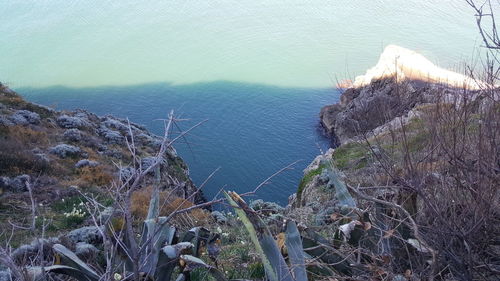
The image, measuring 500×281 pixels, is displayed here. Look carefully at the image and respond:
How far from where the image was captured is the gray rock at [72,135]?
20000mm

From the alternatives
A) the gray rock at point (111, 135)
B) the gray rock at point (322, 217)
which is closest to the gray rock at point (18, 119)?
the gray rock at point (111, 135)

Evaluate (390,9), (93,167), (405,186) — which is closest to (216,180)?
(93,167)

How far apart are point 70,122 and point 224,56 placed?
20.9 meters

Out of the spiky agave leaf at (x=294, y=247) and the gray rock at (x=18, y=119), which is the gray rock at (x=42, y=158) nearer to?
the gray rock at (x=18, y=119)

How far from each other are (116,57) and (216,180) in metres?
18.4

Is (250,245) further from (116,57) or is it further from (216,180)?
(116,57)

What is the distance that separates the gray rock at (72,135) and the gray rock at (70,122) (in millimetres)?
1660

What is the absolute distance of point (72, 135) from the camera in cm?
2008

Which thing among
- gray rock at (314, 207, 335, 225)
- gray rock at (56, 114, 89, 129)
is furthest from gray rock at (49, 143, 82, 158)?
gray rock at (314, 207, 335, 225)

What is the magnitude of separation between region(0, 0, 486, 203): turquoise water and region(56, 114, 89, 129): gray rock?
23.2 feet

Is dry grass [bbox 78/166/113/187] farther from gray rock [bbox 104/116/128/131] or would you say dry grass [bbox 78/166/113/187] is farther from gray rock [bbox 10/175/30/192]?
gray rock [bbox 104/116/128/131]

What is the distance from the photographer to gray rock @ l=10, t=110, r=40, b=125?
19.9 metres

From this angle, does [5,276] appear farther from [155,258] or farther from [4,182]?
[4,182]

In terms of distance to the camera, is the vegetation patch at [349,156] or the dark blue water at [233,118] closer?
the vegetation patch at [349,156]
